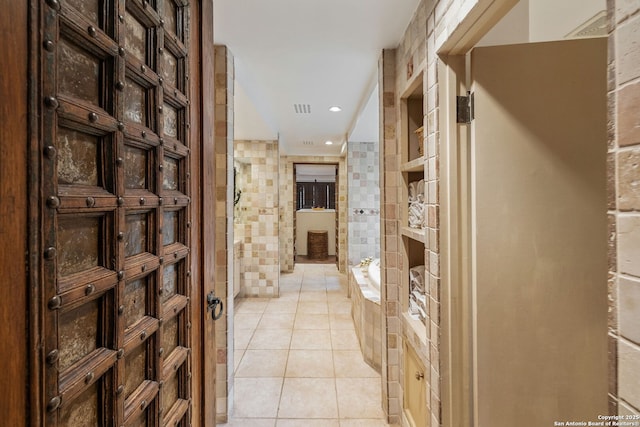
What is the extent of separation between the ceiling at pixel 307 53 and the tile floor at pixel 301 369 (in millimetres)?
2359

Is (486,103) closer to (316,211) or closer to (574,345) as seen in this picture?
(574,345)

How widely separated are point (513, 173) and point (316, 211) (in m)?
6.93

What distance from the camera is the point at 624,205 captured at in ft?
1.57

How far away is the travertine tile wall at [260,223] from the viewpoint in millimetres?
4391

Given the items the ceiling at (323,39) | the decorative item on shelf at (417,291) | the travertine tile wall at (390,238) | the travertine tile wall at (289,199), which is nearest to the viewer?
the ceiling at (323,39)

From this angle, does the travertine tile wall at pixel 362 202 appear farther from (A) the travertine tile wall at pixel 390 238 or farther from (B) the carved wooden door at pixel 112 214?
(B) the carved wooden door at pixel 112 214

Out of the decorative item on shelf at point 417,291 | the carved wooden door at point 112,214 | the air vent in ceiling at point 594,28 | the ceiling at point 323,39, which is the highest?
the ceiling at point 323,39

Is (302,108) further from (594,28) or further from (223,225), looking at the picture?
(594,28)

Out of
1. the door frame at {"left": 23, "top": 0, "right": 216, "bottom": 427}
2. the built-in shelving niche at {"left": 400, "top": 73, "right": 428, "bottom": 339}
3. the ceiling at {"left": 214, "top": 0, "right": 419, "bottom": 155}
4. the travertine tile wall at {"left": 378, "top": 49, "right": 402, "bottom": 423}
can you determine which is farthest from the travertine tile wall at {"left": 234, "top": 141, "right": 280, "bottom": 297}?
the door frame at {"left": 23, "top": 0, "right": 216, "bottom": 427}

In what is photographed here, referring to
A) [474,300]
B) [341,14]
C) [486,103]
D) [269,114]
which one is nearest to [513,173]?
[486,103]

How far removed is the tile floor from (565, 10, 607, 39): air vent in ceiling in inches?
94.8

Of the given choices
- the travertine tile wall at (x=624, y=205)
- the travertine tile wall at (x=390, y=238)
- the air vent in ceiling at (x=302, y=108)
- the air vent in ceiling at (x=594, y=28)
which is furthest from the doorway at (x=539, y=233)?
the air vent in ceiling at (x=302, y=108)

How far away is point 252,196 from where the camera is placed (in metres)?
4.50

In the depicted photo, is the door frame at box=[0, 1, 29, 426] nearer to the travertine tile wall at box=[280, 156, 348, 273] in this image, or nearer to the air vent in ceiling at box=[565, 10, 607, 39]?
the air vent in ceiling at box=[565, 10, 607, 39]
